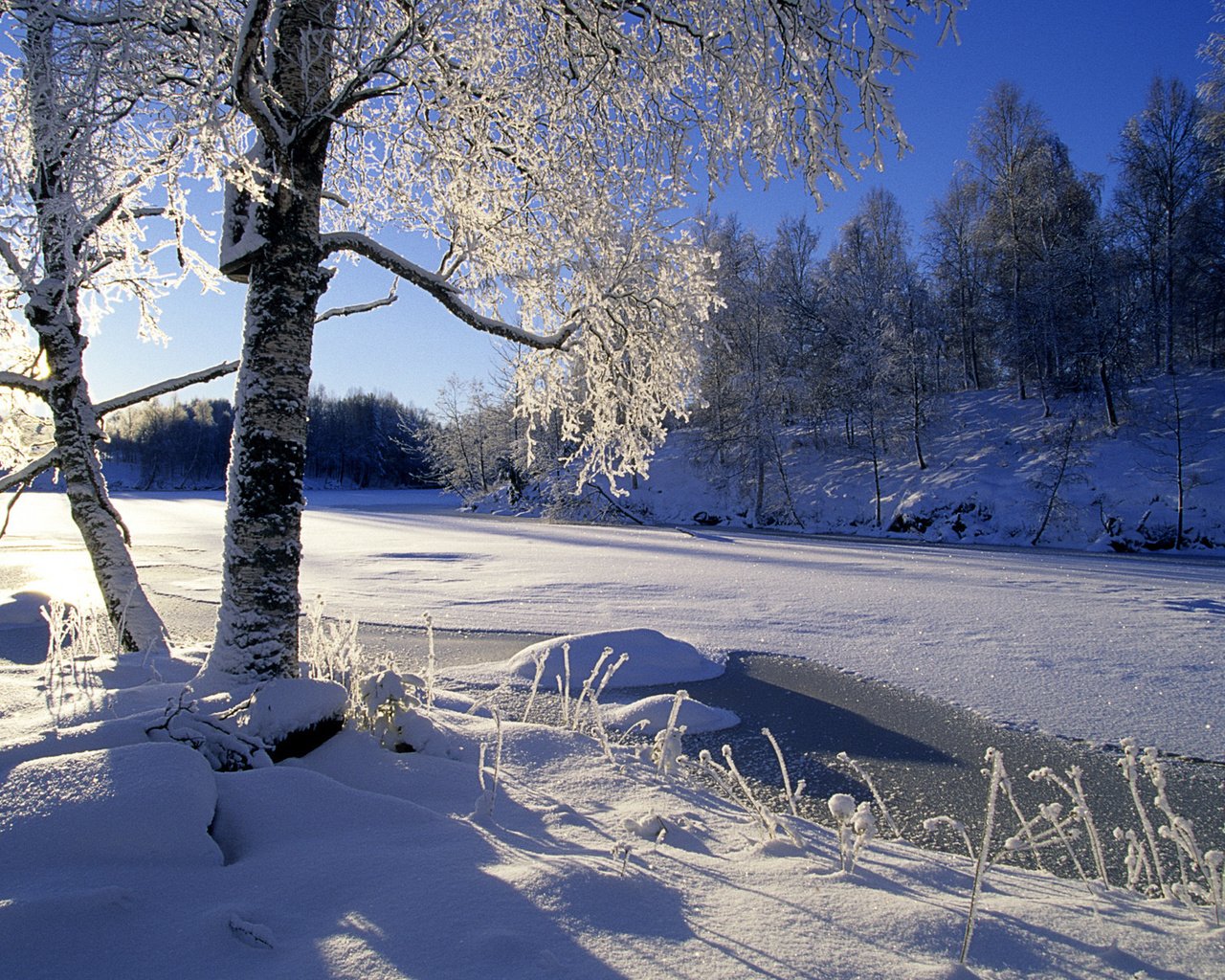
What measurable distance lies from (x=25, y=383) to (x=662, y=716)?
578cm

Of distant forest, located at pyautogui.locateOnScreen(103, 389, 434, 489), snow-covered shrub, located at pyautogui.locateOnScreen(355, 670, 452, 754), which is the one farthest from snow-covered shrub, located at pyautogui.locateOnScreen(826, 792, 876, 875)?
distant forest, located at pyautogui.locateOnScreen(103, 389, 434, 489)

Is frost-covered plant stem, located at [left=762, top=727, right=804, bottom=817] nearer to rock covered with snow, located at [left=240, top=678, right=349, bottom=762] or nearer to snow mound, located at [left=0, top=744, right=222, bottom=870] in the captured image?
snow mound, located at [left=0, top=744, right=222, bottom=870]

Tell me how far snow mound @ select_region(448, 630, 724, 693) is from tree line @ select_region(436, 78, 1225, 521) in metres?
17.6

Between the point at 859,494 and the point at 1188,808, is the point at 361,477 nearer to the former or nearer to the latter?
the point at 859,494

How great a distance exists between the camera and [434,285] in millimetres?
4039

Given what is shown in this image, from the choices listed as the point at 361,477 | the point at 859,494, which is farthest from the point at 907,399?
the point at 361,477

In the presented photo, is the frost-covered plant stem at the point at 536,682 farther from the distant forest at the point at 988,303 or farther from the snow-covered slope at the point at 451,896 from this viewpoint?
the distant forest at the point at 988,303

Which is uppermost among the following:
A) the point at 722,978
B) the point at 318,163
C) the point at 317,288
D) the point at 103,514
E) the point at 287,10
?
the point at 287,10

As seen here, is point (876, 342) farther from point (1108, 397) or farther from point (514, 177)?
point (514, 177)

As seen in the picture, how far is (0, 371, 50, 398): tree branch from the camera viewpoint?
5.32m

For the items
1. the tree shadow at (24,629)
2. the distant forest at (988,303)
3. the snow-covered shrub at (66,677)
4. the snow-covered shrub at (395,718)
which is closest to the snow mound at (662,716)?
the snow-covered shrub at (395,718)

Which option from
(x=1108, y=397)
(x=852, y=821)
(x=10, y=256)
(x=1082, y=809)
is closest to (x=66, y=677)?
(x=10, y=256)

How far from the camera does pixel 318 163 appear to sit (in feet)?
11.9

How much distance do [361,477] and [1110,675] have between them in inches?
3273
